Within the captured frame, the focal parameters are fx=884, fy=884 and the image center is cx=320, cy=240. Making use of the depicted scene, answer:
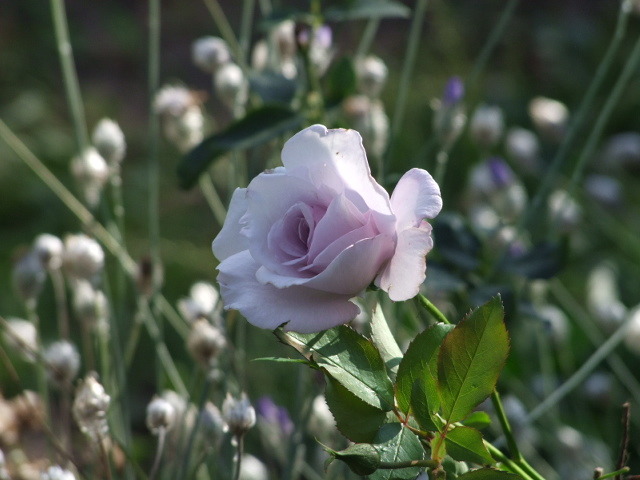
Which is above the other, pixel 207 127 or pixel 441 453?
pixel 441 453

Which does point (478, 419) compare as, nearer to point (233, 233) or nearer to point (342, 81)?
point (233, 233)

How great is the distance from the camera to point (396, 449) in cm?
41

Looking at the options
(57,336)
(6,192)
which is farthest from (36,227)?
(57,336)

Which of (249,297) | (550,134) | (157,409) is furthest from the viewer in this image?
(550,134)

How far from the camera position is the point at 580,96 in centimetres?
216

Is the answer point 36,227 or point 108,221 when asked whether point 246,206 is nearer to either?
point 108,221

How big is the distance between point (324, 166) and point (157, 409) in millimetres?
265

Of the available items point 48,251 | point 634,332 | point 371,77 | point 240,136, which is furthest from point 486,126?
point 48,251

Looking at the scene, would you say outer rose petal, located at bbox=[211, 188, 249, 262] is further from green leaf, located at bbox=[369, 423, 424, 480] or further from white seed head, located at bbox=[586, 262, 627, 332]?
white seed head, located at bbox=[586, 262, 627, 332]

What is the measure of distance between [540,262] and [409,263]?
0.41m

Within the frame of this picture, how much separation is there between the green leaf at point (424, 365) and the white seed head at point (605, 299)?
60 centimetres

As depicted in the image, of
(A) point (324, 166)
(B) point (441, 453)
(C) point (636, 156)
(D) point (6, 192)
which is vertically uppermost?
(A) point (324, 166)

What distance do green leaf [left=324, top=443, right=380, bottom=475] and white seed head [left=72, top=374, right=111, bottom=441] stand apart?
0.75ft

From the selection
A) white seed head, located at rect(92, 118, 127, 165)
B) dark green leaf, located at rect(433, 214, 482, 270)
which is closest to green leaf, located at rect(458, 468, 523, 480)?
dark green leaf, located at rect(433, 214, 482, 270)
